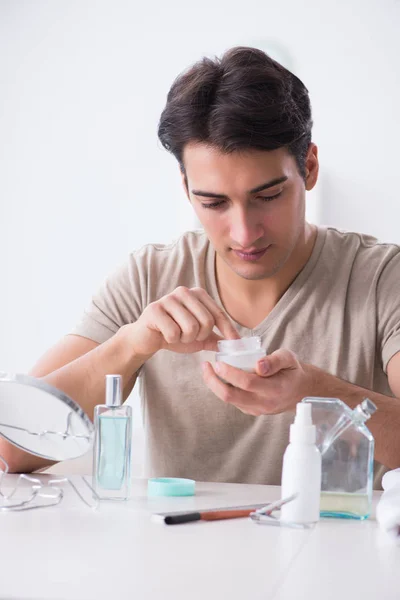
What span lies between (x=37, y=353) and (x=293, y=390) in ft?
7.37

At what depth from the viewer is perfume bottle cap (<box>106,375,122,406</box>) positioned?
45.0 inches

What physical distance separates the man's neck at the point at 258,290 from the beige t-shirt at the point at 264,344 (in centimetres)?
2

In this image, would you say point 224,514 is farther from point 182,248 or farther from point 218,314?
point 182,248

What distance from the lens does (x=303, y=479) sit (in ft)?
3.34

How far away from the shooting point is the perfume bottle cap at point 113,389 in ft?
3.75

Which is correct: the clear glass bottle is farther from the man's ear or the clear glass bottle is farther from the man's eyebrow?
the man's ear

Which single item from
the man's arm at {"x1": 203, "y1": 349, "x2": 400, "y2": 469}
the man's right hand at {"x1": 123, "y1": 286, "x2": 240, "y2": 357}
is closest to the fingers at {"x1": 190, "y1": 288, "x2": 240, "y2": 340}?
the man's right hand at {"x1": 123, "y1": 286, "x2": 240, "y2": 357}

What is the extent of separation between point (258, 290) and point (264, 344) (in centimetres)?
13

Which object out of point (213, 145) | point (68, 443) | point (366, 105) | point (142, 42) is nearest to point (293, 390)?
point (68, 443)

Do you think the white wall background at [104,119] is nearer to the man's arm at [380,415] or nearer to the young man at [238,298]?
the young man at [238,298]

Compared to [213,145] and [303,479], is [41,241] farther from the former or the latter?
[303,479]

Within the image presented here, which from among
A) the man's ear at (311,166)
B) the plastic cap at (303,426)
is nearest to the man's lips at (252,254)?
the man's ear at (311,166)

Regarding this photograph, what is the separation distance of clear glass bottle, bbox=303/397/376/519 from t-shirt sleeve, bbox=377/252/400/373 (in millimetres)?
618

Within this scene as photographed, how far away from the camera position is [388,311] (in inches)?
67.4
